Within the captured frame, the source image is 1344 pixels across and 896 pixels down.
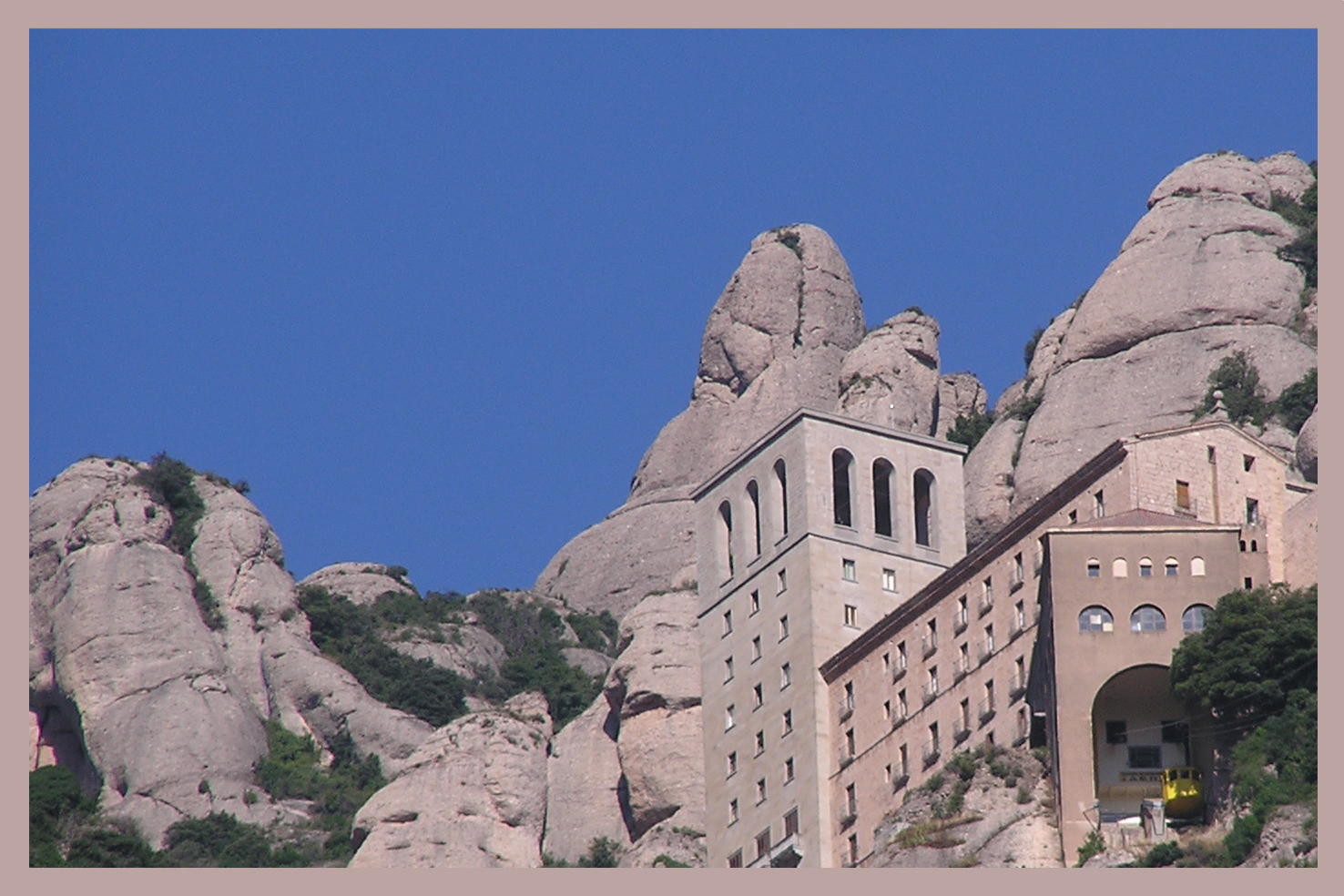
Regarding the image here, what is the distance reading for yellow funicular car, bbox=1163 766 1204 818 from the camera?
81.9 metres

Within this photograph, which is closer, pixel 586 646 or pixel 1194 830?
pixel 1194 830

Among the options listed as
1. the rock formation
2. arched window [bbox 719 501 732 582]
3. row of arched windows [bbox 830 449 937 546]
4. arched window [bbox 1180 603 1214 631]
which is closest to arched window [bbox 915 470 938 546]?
row of arched windows [bbox 830 449 937 546]

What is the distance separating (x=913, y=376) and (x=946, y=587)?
48.7 metres

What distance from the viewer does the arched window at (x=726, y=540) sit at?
107125mm

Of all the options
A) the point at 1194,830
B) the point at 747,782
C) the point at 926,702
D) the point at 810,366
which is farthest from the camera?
the point at 810,366

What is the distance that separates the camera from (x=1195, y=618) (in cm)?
8438

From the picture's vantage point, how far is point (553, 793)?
116m

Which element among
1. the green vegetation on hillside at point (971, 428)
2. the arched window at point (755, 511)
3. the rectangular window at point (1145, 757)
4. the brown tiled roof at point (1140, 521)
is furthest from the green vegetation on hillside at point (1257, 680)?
the green vegetation on hillside at point (971, 428)

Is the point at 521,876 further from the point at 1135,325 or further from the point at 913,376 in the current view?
the point at 913,376

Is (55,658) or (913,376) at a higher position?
(913,376)

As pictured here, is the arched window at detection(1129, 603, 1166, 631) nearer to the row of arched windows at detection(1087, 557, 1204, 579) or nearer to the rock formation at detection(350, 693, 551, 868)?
the row of arched windows at detection(1087, 557, 1204, 579)

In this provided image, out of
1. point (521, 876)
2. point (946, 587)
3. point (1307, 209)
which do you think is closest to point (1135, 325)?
point (1307, 209)

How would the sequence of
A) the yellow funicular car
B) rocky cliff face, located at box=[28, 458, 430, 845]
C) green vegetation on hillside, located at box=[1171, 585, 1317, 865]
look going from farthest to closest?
rocky cliff face, located at box=[28, 458, 430, 845]
the yellow funicular car
green vegetation on hillside, located at box=[1171, 585, 1317, 865]

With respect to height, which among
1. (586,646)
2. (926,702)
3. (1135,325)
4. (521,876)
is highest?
(1135,325)
